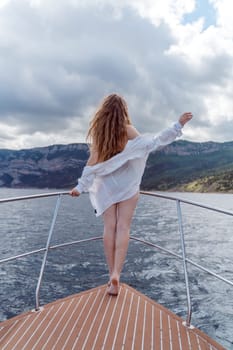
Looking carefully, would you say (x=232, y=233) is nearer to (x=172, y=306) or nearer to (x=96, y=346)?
(x=172, y=306)

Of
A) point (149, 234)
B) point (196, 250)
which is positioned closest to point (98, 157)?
point (196, 250)

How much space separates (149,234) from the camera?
71.2 ft

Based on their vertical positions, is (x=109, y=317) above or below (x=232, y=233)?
above

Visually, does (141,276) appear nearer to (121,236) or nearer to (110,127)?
(121,236)

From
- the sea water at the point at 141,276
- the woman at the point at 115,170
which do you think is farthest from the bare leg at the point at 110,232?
the sea water at the point at 141,276

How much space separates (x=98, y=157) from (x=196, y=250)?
49.1 feet

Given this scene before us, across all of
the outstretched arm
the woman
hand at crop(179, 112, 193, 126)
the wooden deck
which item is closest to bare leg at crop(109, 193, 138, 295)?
the woman

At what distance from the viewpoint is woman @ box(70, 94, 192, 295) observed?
3.41m

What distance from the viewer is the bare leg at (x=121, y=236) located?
336 centimetres

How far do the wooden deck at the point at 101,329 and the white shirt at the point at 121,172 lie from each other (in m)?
0.98

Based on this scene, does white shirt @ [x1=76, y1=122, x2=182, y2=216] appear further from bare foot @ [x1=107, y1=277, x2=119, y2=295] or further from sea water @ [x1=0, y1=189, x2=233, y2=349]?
sea water @ [x1=0, y1=189, x2=233, y2=349]

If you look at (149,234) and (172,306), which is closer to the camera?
(172,306)

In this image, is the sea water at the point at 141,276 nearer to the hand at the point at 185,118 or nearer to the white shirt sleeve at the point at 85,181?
the hand at the point at 185,118

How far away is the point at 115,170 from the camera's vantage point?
3475mm
